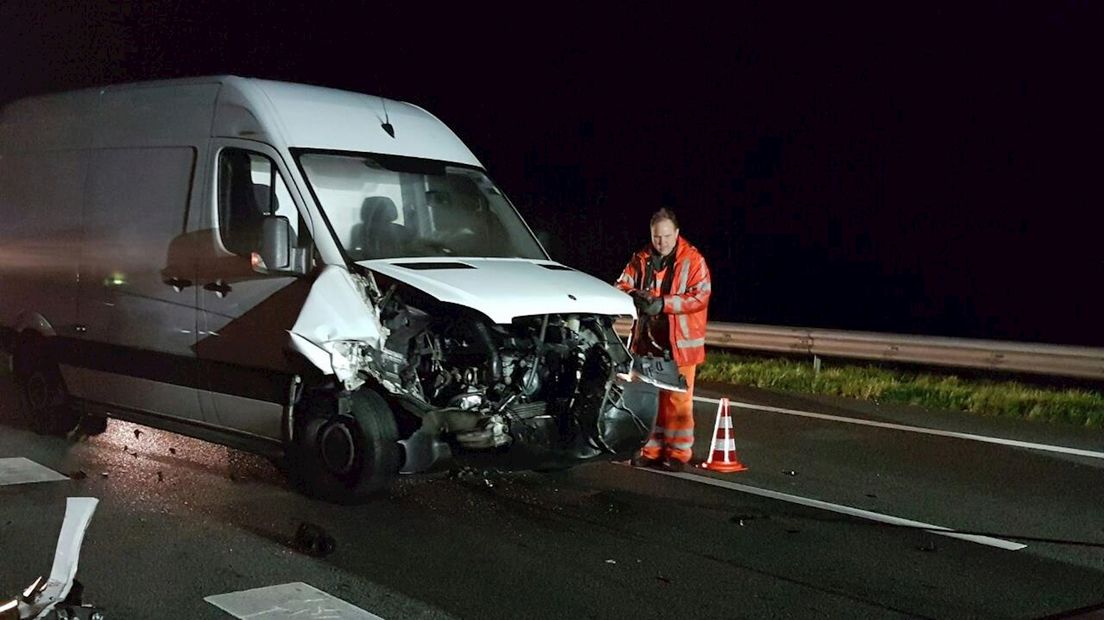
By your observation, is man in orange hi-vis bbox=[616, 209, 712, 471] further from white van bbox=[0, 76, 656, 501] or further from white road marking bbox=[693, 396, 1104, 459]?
white road marking bbox=[693, 396, 1104, 459]

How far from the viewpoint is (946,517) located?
7.22 metres

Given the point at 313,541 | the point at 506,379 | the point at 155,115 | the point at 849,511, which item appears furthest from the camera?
the point at 155,115

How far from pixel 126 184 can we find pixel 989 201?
2525 cm

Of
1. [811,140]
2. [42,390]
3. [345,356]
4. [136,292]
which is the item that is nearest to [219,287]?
[136,292]

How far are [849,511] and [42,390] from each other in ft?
18.7

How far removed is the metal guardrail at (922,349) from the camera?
11.4m

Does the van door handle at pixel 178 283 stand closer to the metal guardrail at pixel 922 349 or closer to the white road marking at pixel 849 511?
the white road marking at pixel 849 511

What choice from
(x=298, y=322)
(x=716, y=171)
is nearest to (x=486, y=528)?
(x=298, y=322)

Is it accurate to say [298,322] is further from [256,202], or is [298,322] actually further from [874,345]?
[874,345]

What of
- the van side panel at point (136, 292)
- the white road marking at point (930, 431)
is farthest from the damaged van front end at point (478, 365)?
the white road marking at point (930, 431)

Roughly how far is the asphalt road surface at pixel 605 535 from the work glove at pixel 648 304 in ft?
3.51

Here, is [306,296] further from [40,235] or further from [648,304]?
[40,235]

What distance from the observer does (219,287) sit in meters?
7.70

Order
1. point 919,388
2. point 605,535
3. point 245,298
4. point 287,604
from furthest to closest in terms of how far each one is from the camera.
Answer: point 919,388
point 245,298
point 605,535
point 287,604
